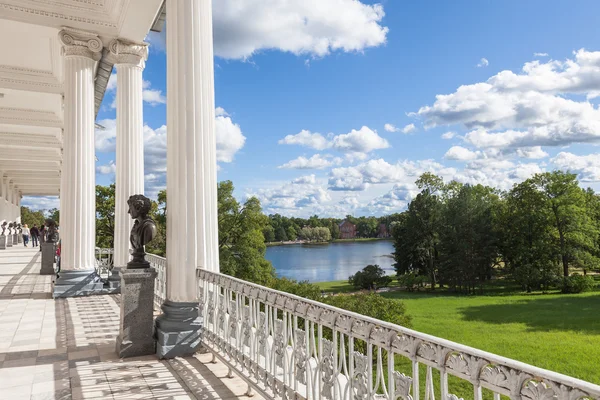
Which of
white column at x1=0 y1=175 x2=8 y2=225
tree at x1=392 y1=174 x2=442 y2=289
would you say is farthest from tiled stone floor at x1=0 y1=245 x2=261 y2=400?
tree at x1=392 y1=174 x2=442 y2=289

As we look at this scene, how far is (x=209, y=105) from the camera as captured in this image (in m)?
6.48

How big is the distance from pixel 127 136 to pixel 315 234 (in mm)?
113012

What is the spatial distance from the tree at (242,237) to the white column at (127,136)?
94.5ft

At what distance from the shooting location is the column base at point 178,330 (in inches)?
234

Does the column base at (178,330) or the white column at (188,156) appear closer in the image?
the column base at (178,330)

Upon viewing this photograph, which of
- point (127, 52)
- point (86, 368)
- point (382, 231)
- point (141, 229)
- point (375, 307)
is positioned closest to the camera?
point (86, 368)

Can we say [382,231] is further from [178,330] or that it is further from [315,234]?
[178,330]

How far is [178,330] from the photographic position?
5996 mm

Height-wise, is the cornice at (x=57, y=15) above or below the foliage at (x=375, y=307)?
above

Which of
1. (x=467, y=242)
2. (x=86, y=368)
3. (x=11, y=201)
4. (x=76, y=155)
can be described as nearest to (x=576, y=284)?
(x=467, y=242)

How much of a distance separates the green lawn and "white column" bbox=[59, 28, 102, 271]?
25.0 metres

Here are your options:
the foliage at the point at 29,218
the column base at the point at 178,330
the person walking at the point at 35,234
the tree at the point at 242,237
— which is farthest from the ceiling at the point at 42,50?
the foliage at the point at 29,218

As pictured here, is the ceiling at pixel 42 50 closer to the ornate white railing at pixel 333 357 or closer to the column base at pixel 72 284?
the column base at pixel 72 284

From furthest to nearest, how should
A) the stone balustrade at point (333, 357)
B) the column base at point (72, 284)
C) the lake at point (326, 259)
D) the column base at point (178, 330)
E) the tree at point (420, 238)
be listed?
1. the lake at point (326, 259)
2. the tree at point (420, 238)
3. the column base at point (72, 284)
4. the column base at point (178, 330)
5. the stone balustrade at point (333, 357)
